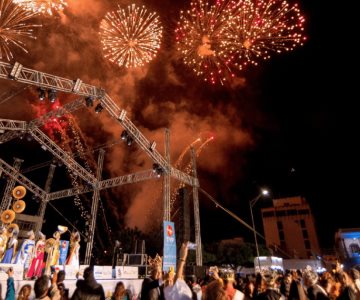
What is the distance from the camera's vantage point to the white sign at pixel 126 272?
12.2 m

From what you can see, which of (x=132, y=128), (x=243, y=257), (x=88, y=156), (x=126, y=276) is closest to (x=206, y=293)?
(x=126, y=276)

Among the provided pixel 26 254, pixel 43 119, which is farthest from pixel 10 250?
pixel 43 119

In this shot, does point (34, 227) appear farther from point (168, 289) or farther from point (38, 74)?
point (168, 289)

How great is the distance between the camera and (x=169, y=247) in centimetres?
1445

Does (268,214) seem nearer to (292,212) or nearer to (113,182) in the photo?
(292,212)

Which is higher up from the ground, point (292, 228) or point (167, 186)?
point (292, 228)

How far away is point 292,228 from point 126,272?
60997mm

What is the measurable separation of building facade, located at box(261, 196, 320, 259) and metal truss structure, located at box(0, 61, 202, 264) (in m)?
52.9

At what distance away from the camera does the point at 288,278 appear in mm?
8094

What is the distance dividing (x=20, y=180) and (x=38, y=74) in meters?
13.1

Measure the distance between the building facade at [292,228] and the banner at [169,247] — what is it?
5342cm

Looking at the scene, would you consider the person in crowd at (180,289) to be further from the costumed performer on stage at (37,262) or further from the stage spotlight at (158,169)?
the stage spotlight at (158,169)

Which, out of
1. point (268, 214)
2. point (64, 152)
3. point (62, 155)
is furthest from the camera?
point (268, 214)

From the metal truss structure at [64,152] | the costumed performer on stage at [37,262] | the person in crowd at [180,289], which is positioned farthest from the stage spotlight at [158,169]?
the person in crowd at [180,289]
